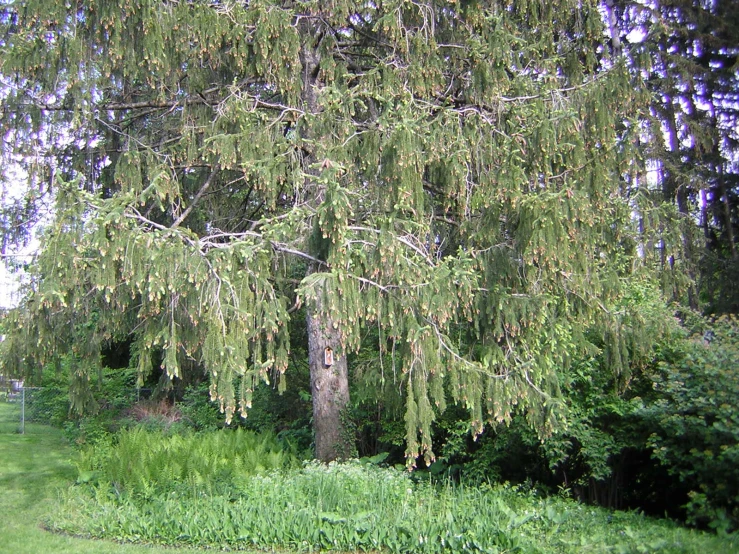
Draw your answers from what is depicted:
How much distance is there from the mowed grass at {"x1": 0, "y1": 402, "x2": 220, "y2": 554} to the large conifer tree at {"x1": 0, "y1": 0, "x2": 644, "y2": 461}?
187 cm

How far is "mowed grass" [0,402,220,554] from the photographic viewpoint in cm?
631

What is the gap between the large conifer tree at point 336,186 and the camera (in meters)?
6.16

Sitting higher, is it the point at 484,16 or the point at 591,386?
the point at 484,16

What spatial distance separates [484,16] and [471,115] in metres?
1.43

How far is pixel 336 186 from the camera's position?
5965 millimetres

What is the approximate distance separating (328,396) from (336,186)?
3595 millimetres

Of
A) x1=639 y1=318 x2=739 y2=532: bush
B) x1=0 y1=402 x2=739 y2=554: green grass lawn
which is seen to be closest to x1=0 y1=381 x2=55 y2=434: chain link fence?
x1=0 y1=402 x2=739 y2=554: green grass lawn

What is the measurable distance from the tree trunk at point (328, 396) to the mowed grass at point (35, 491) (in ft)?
8.62

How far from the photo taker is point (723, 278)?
1490 centimetres

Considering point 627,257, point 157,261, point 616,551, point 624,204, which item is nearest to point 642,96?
point 624,204

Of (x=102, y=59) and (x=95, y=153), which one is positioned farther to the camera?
(x=95, y=153)

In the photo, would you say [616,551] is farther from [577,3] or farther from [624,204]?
[577,3]

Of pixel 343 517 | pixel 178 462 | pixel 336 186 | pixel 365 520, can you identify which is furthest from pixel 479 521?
pixel 178 462

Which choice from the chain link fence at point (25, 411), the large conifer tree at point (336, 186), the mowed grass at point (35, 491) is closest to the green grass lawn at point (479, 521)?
the mowed grass at point (35, 491)
